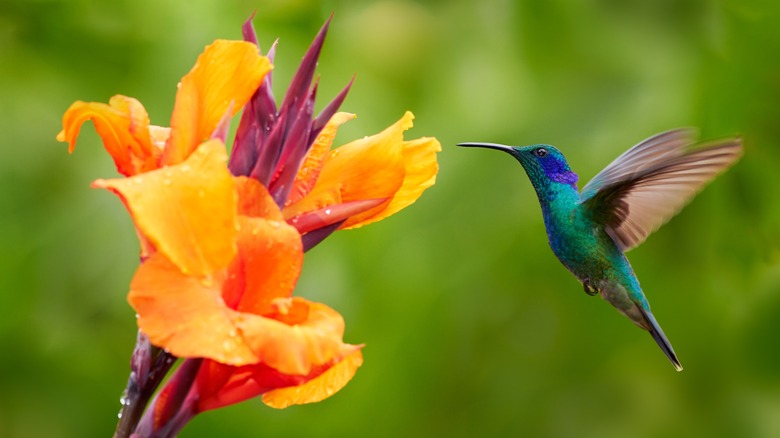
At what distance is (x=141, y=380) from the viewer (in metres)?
0.61

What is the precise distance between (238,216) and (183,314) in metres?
0.08

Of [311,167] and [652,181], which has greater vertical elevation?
[311,167]

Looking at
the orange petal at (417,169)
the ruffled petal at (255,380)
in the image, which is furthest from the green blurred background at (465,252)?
the ruffled petal at (255,380)

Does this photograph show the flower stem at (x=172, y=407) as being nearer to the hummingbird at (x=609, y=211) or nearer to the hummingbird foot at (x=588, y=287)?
the hummingbird at (x=609, y=211)

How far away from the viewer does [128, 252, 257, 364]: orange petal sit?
56cm

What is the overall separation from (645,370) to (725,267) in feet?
0.86

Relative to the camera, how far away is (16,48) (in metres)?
1.91

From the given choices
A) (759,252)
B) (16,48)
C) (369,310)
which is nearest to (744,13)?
(759,252)

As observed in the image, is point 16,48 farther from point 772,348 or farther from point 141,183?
point 772,348

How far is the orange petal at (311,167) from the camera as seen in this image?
72cm

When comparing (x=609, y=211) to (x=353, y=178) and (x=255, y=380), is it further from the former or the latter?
(x=255, y=380)

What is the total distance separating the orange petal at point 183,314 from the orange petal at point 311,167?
0.13 meters

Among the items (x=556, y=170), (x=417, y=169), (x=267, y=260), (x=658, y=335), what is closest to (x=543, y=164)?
(x=556, y=170)

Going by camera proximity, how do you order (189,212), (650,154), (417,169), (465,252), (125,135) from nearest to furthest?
(189,212) → (125,135) → (417,169) → (650,154) → (465,252)
